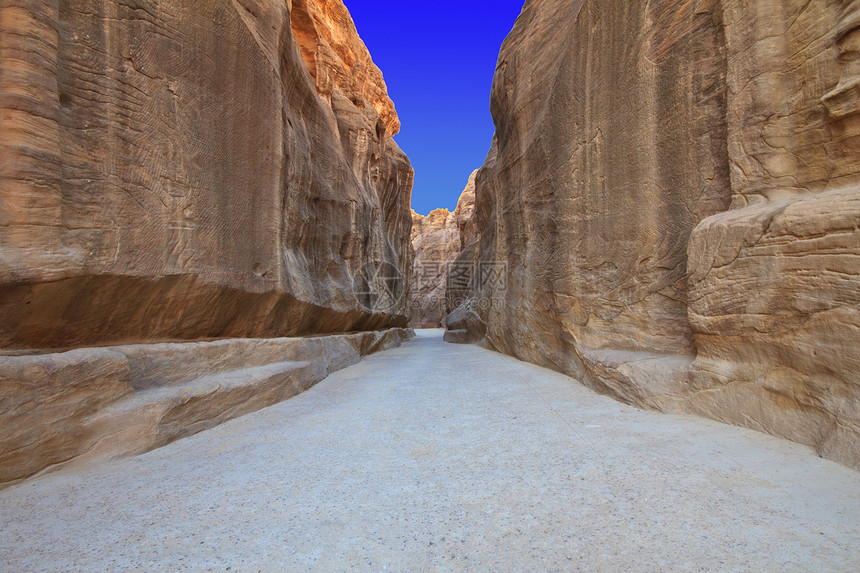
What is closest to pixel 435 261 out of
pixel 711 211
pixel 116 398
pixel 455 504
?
pixel 711 211

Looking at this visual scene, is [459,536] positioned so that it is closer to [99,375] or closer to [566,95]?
[99,375]

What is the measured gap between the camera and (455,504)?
2.17 metres

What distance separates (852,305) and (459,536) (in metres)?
3.14

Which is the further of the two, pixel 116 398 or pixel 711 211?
pixel 711 211

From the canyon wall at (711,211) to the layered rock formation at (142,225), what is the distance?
4.77 meters

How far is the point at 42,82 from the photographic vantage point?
3.01 metres

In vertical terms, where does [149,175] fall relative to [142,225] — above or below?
above

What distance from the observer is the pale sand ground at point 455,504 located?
1693mm

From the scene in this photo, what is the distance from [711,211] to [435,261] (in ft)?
122

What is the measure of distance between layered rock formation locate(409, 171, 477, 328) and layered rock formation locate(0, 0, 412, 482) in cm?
2720

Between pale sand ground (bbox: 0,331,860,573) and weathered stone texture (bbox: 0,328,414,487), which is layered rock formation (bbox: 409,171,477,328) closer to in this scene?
weathered stone texture (bbox: 0,328,414,487)

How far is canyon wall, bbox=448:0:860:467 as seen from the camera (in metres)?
2.85

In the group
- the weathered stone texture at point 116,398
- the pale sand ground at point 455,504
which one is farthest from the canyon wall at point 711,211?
the weathered stone texture at point 116,398

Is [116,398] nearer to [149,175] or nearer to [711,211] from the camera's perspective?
[149,175]
